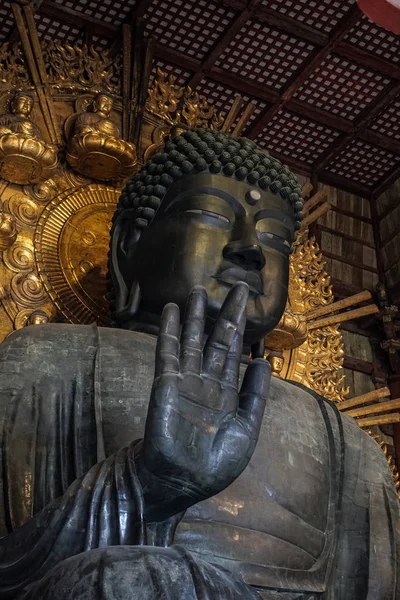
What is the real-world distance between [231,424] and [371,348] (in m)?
3.43

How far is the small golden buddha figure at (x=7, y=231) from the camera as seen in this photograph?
4.21 metres

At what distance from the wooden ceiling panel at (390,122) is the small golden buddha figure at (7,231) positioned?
Result: 245 centimetres

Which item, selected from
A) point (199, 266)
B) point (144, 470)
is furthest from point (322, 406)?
point (144, 470)

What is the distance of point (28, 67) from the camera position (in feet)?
15.3

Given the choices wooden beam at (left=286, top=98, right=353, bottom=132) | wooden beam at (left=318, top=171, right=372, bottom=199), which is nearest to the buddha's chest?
wooden beam at (left=286, top=98, right=353, bottom=132)

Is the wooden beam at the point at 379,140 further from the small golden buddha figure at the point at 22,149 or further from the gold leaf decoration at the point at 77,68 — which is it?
the small golden buddha figure at the point at 22,149

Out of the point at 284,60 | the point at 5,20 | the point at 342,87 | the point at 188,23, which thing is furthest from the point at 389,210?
the point at 5,20

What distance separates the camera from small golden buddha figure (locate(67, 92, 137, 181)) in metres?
4.53

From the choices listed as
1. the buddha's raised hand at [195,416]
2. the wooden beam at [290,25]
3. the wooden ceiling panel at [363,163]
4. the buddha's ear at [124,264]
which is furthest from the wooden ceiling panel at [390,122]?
the buddha's raised hand at [195,416]

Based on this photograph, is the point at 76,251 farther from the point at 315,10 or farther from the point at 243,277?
the point at 315,10

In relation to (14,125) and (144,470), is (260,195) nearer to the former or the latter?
(14,125)

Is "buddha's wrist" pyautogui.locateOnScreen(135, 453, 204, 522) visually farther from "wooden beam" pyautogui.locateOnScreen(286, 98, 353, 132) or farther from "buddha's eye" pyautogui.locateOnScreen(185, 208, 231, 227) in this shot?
"wooden beam" pyautogui.locateOnScreen(286, 98, 353, 132)

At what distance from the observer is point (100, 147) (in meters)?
4.53

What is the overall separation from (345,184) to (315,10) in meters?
1.29
